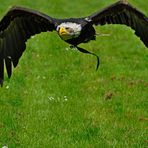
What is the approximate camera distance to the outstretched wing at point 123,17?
1019 cm

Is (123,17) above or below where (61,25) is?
below

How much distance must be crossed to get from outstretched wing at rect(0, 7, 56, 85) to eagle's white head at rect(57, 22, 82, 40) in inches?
75.2

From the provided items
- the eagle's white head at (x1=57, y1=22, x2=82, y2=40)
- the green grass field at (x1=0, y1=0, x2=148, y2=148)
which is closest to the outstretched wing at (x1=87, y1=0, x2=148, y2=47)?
the eagle's white head at (x1=57, y1=22, x2=82, y2=40)

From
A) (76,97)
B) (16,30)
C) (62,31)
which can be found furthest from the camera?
(76,97)

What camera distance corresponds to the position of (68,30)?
8766 millimetres

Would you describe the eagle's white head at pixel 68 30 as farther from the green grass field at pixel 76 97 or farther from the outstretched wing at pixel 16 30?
the green grass field at pixel 76 97

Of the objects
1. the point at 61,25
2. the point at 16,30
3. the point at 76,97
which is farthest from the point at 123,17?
the point at 76,97

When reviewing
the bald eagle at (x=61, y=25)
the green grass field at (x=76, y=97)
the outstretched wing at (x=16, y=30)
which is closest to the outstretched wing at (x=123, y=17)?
the bald eagle at (x=61, y=25)

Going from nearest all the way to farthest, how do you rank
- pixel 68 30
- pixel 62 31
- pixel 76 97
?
pixel 62 31, pixel 68 30, pixel 76 97

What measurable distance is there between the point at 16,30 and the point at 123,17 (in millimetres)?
2532

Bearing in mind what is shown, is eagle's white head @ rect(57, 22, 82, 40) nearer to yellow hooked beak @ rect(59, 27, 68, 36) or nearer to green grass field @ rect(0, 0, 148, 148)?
yellow hooked beak @ rect(59, 27, 68, 36)

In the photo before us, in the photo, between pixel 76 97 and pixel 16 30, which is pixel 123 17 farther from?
pixel 76 97

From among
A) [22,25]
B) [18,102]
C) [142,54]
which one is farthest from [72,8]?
[22,25]

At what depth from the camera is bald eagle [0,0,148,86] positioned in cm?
916
